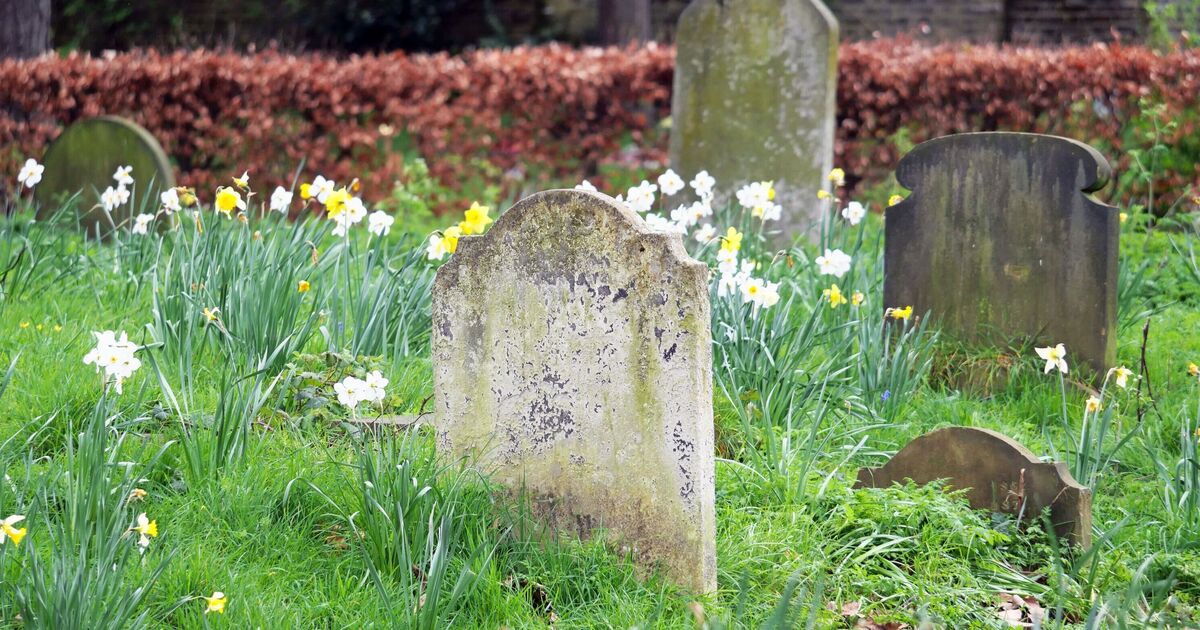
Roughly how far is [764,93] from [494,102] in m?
2.34

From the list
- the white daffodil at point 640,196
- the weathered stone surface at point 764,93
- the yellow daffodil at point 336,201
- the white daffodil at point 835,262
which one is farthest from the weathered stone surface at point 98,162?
the white daffodil at point 835,262

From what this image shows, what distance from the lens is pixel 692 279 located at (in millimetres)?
2506

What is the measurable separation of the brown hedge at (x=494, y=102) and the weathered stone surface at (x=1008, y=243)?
12.3 ft

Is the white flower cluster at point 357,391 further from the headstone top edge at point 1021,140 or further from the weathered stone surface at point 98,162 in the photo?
the weathered stone surface at point 98,162

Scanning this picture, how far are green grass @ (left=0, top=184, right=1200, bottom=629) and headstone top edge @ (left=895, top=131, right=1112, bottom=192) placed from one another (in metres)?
0.61

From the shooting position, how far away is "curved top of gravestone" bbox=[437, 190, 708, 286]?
2.55 meters

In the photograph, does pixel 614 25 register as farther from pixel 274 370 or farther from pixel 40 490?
pixel 40 490

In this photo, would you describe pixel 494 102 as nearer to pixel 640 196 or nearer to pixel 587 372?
pixel 640 196

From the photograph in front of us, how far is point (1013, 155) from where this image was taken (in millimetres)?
4238

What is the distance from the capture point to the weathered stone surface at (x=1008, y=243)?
13.6 ft

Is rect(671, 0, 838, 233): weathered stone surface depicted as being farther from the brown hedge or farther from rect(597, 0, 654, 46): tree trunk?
rect(597, 0, 654, 46): tree trunk

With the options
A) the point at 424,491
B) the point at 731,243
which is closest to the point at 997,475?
the point at 731,243

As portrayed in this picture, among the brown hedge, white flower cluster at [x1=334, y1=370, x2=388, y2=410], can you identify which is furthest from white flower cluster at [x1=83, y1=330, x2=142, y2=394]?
the brown hedge

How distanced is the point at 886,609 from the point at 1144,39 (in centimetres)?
1208
